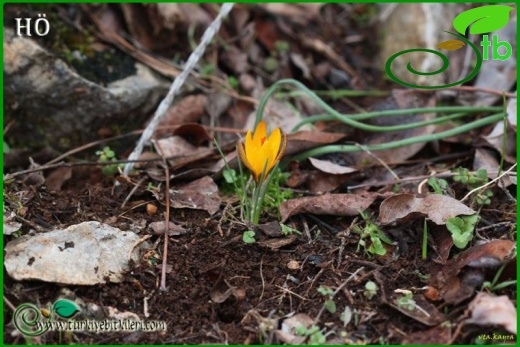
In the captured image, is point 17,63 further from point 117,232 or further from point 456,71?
point 456,71

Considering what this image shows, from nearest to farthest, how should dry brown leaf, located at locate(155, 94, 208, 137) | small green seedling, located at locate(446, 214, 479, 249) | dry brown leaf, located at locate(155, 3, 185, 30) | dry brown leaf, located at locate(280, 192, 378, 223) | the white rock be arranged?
the white rock
small green seedling, located at locate(446, 214, 479, 249)
dry brown leaf, located at locate(280, 192, 378, 223)
dry brown leaf, located at locate(155, 94, 208, 137)
dry brown leaf, located at locate(155, 3, 185, 30)

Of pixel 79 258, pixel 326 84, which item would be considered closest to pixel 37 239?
pixel 79 258

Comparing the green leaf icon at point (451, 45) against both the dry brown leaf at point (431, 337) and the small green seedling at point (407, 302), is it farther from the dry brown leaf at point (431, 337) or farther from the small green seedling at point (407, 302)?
the dry brown leaf at point (431, 337)

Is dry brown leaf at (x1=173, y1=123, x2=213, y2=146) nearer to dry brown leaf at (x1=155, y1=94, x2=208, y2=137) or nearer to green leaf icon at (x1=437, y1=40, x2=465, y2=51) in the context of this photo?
dry brown leaf at (x1=155, y1=94, x2=208, y2=137)

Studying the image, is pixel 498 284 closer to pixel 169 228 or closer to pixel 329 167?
pixel 329 167

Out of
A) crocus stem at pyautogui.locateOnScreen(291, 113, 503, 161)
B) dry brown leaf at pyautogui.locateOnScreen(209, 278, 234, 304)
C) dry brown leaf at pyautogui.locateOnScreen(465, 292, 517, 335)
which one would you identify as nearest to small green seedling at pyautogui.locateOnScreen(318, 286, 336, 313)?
dry brown leaf at pyautogui.locateOnScreen(209, 278, 234, 304)

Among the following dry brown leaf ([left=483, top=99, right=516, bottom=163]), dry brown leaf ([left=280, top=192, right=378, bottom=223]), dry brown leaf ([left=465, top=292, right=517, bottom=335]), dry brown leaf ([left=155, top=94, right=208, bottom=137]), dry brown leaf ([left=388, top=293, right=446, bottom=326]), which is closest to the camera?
dry brown leaf ([left=465, top=292, right=517, bottom=335])
